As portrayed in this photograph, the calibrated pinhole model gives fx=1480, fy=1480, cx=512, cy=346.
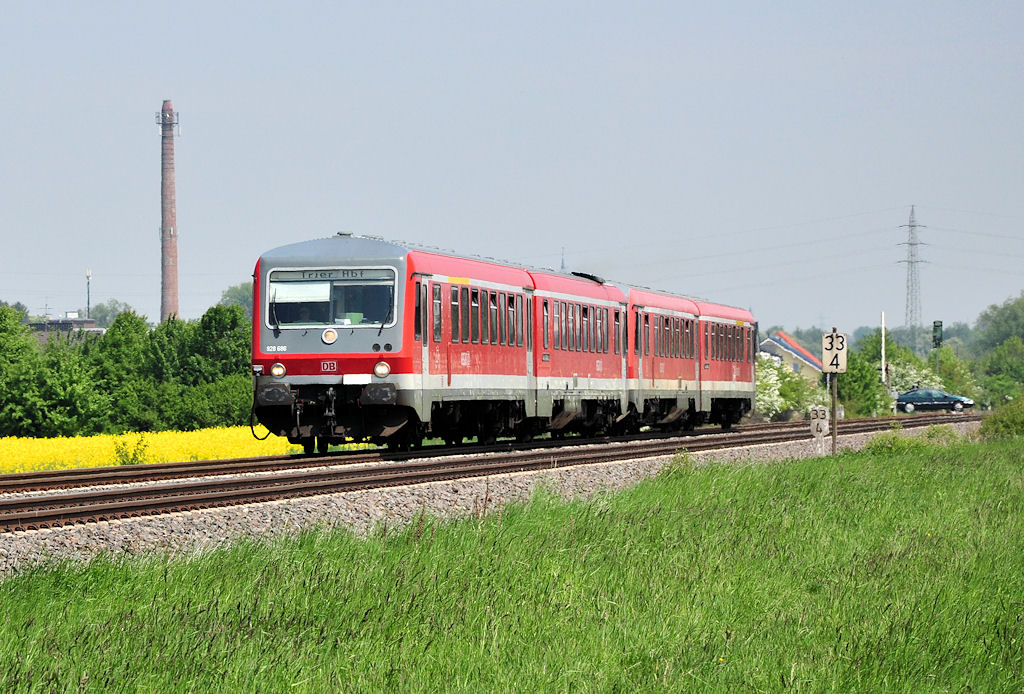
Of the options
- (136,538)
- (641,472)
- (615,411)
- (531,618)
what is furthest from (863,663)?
(615,411)

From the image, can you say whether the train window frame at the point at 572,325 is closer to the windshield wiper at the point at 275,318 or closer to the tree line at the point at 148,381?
the windshield wiper at the point at 275,318

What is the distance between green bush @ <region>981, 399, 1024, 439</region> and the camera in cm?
3691

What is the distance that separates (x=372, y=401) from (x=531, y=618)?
1336 centimetres

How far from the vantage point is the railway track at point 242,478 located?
14.6 metres

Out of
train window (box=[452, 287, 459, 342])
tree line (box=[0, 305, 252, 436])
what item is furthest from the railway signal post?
tree line (box=[0, 305, 252, 436])

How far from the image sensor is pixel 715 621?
9953 millimetres

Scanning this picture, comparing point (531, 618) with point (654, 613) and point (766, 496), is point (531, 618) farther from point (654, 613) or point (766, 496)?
point (766, 496)

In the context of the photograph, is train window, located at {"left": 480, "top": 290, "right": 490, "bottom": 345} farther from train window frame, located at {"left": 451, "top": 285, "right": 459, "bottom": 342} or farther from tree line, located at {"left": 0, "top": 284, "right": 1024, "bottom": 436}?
tree line, located at {"left": 0, "top": 284, "right": 1024, "bottom": 436}

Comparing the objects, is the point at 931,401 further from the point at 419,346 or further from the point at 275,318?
the point at 275,318

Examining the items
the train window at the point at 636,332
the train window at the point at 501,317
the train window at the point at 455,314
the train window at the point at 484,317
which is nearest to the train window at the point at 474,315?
the train window at the point at 484,317

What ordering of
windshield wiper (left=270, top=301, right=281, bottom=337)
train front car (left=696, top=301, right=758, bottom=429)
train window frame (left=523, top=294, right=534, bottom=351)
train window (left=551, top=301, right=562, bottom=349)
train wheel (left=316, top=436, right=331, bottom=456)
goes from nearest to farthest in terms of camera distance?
windshield wiper (left=270, top=301, right=281, bottom=337) → train wheel (left=316, top=436, right=331, bottom=456) → train window frame (left=523, top=294, right=534, bottom=351) → train window (left=551, top=301, right=562, bottom=349) → train front car (left=696, top=301, right=758, bottom=429)

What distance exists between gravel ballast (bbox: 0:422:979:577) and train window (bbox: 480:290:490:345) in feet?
17.0

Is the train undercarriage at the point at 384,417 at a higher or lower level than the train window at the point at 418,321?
lower

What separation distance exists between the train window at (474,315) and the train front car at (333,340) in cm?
224
